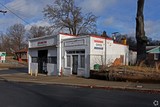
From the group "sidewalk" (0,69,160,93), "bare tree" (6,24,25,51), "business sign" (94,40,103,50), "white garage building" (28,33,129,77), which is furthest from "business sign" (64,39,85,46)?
"bare tree" (6,24,25,51)

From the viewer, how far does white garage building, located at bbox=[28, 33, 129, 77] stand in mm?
29312

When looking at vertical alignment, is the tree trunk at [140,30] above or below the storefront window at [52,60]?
above

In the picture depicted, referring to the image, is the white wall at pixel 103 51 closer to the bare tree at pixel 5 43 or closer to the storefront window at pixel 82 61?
the storefront window at pixel 82 61

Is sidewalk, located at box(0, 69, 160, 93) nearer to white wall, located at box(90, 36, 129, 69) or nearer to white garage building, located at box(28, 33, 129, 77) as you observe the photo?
white garage building, located at box(28, 33, 129, 77)

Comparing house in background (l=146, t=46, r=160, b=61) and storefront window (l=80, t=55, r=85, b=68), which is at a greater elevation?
house in background (l=146, t=46, r=160, b=61)

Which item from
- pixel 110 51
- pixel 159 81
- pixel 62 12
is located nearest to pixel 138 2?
pixel 110 51

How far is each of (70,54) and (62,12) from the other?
41835 millimetres

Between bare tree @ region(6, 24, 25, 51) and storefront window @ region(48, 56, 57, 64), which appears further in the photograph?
bare tree @ region(6, 24, 25, 51)

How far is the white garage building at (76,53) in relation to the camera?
29.3 meters

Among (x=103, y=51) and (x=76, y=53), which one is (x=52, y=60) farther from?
(x=103, y=51)

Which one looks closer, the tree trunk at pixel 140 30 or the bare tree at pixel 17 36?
the tree trunk at pixel 140 30

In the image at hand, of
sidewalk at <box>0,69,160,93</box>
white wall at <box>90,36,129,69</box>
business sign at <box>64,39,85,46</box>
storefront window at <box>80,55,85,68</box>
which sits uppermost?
business sign at <box>64,39,85,46</box>

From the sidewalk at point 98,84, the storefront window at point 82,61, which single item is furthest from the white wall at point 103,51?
the sidewalk at point 98,84

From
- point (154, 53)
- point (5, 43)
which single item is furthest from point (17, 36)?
point (154, 53)
